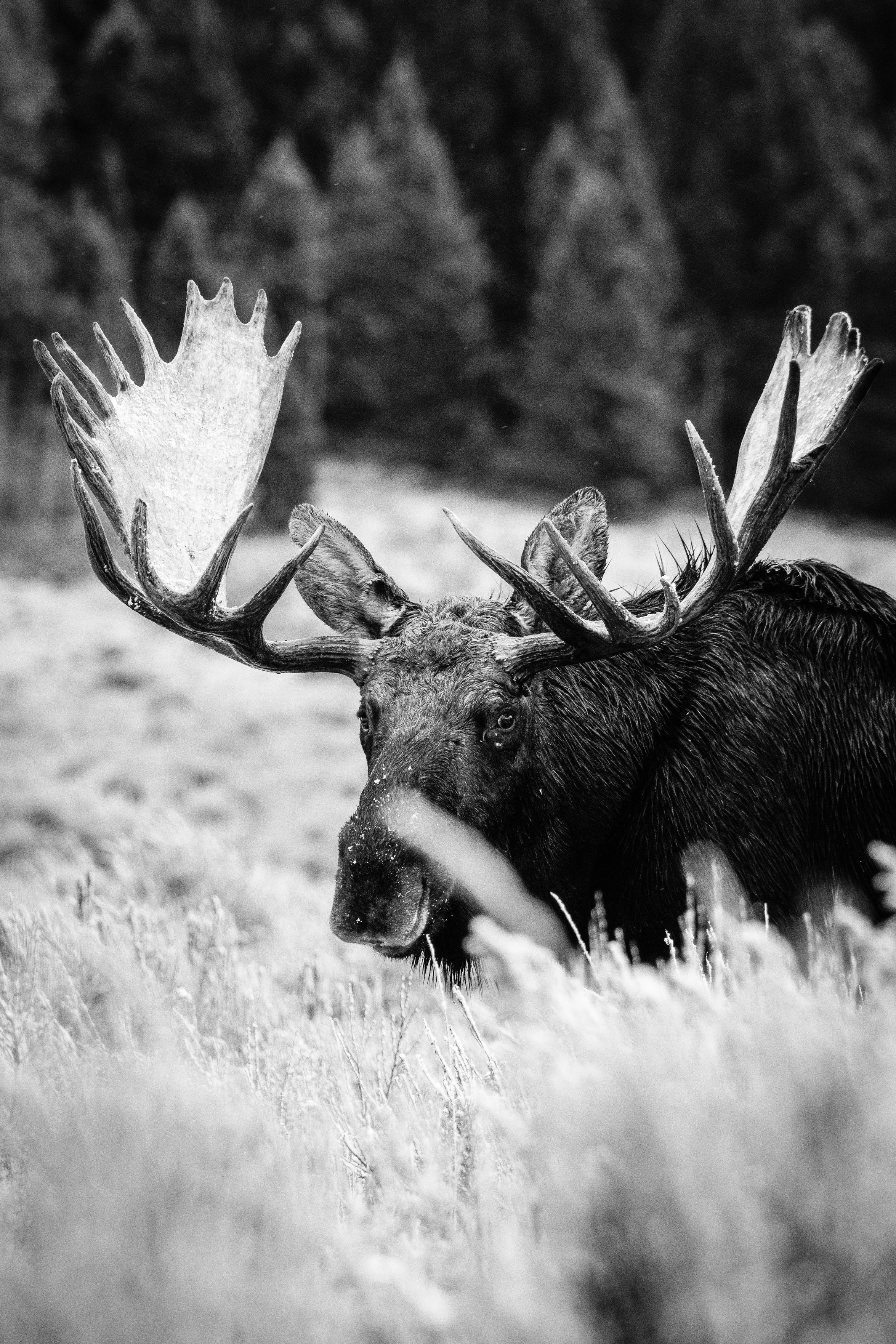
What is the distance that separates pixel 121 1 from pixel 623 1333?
47394 mm

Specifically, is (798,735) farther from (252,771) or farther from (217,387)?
(252,771)

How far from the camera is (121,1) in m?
41.2

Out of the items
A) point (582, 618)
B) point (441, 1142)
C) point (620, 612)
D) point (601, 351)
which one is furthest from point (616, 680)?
point (601, 351)

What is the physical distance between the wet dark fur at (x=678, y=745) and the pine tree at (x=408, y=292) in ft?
121

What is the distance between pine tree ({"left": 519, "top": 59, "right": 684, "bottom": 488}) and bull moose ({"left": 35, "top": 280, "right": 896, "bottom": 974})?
3366cm

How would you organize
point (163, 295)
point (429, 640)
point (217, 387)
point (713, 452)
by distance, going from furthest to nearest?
point (713, 452) < point (163, 295) < point (217, 387) < point (429, 640)

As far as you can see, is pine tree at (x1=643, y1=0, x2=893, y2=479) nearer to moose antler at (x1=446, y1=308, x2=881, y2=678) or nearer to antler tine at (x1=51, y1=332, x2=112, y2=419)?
moose antler at (x1=446, y1=308, x2=881, y2=678)

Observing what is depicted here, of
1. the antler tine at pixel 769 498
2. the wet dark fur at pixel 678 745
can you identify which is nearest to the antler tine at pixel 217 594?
the wet dark fur at pixel 678 745

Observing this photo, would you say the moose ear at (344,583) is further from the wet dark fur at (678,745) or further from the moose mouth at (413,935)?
the moose mouth at (413,935)

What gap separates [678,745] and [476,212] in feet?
143

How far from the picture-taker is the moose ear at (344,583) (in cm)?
439

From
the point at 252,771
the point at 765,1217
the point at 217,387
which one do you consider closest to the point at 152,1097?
the point at 765,1217

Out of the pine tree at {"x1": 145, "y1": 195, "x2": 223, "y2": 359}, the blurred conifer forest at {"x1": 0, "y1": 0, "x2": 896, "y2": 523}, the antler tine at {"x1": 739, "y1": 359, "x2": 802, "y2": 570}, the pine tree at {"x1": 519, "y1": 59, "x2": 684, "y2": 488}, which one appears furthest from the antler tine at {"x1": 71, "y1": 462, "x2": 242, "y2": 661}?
the pine tree at {"x1": 519, "y1": 59, "x2": 684, "y2": 488}

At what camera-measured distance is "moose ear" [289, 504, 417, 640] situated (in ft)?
14.4
